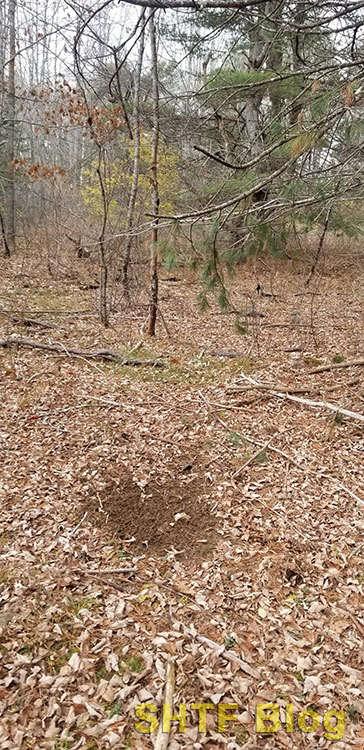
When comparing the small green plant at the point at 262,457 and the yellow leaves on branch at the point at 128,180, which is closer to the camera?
the small green plant at the point at 262,457

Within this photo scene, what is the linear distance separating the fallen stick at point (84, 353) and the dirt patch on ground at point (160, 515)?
229cm

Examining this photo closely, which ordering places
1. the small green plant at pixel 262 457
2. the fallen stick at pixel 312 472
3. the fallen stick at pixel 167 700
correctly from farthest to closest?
the small green plant at pixel 262 457 → the fallen stick at pixel 312 472 → the fallen stick at pixel 167 700

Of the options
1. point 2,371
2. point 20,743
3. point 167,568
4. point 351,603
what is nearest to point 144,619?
point 167,568

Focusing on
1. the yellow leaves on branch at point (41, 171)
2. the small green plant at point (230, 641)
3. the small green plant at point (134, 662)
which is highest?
the yellow leaves on branch at point (41, 171)

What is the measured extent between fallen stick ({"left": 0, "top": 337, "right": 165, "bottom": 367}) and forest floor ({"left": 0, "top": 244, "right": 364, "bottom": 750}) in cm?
11

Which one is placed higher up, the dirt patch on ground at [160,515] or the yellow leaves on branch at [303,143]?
the yellow leaves on branch at [303,143]

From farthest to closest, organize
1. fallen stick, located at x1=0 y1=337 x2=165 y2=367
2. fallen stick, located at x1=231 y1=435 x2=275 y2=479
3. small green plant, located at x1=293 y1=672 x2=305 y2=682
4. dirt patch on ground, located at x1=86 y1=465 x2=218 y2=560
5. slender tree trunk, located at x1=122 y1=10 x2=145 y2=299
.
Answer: slender tree trunk, located at x1=122 y1=10 x2=145 y2=299 → fallen stick, located at x1=0 y1=337 x2=165 y2=367 → fallen stick, located at x1=231 y1=435 x2=275 y2=479 → dirt patch on ground, located at x1=86 y1=465 x2=218 y2=560 → small green plant, located at x1=293 y1=672 x2=305 y2=682

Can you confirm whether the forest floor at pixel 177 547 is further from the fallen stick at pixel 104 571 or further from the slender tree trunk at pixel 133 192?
the slender tree trunk at pixel 133 192

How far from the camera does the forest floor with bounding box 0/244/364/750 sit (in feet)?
6.22

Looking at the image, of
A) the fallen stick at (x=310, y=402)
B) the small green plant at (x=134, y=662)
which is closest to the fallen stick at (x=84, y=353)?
the fallen stick at (x=310, y=402)

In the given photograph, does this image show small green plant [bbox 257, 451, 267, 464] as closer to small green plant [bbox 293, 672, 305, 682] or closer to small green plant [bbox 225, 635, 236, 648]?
small green plant [bbox 225, 635, 236, 648]

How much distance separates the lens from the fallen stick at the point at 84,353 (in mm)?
5539

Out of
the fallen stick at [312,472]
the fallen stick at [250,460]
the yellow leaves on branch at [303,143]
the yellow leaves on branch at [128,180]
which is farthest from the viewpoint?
the yellow leaves on branch at [128,180]

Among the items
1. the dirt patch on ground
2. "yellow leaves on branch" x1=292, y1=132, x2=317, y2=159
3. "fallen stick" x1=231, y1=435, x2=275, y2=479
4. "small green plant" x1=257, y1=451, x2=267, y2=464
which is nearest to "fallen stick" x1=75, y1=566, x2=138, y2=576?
the dirt patch on ground
